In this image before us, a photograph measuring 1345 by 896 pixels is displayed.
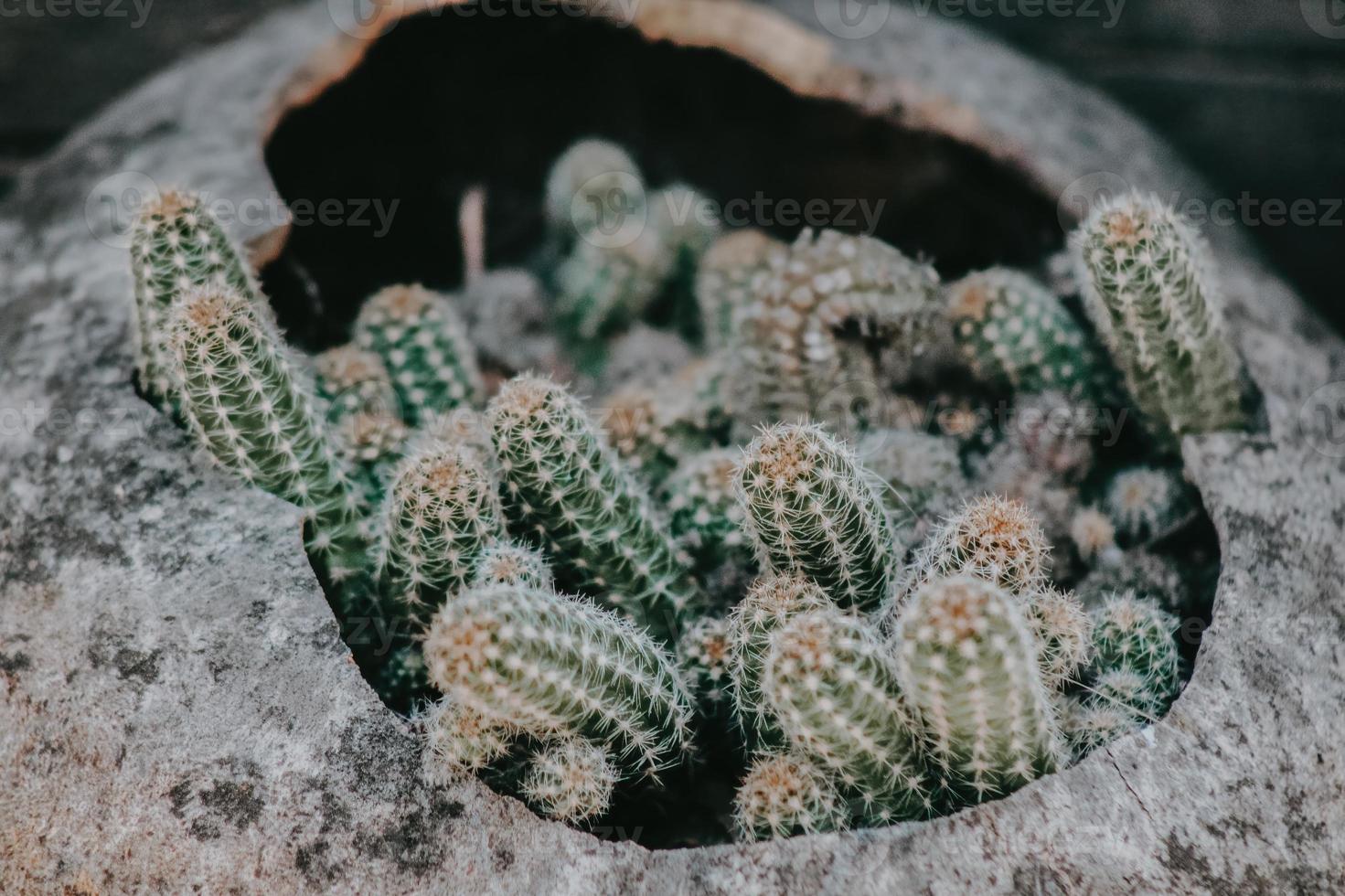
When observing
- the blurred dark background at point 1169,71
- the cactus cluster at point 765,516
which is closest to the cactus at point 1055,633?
the cactus cluster at point 765,516

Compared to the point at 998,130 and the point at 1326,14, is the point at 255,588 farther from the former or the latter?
the point at 1326,14

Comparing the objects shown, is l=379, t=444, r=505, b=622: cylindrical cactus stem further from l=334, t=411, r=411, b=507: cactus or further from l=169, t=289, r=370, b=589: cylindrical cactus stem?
l=334, t=411, r=411, b=507: cactus

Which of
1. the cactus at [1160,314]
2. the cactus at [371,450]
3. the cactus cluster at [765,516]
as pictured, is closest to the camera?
the cactus cluster at [765,516]

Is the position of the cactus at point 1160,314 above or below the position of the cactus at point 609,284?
above

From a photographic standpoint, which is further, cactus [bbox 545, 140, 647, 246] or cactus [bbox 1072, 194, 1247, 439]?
cactus [bbox 545, 140, 647, 246]

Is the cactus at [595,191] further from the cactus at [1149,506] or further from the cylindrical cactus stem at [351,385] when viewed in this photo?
the cactus at [1149,506]

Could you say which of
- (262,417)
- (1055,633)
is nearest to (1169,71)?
(1055,633)
